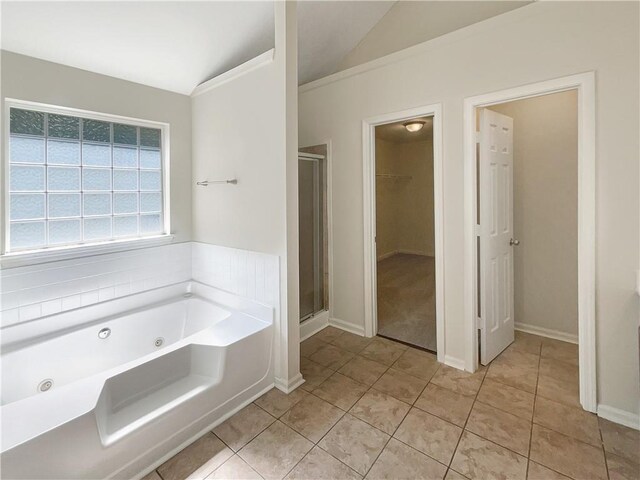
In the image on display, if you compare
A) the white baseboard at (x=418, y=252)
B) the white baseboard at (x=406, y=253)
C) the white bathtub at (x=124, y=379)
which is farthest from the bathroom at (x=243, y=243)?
the white baseboard at (x=418, y=252)

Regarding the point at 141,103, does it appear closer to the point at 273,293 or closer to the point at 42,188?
the point at 42,188

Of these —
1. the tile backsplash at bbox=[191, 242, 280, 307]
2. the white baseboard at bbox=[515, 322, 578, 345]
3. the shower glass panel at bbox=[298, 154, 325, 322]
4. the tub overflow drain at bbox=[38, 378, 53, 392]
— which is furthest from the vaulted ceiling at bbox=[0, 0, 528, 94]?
the white baseboard at bbox=[515, 322, 578, 345]

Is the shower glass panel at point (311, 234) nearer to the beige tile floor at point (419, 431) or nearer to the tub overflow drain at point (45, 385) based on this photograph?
the beige tile floor at point (419, 431)

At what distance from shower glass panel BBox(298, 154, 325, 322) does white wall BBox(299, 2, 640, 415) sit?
0.40 meters

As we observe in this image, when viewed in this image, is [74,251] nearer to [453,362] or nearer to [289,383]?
[289,383]


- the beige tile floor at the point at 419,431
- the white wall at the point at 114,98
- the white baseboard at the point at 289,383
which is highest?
the white wall at the point at 114,98

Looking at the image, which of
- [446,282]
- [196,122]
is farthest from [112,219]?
[446,282]

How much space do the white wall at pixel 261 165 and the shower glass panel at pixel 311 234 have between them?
640 mm

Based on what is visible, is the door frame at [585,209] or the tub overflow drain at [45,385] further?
the tub overflow drain at [45,385]

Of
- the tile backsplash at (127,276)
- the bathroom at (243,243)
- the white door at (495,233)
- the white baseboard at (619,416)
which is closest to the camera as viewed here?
the bathroom at (243,243)

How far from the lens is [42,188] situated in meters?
2.22

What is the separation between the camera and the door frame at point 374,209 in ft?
7.95

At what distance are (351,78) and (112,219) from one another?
2.51 m

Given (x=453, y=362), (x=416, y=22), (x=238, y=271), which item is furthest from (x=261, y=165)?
(x=453, y=362)
